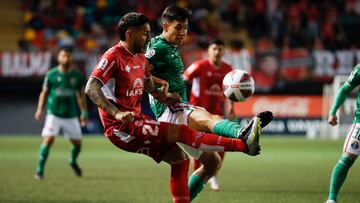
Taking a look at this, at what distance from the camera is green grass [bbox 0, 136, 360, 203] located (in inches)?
393

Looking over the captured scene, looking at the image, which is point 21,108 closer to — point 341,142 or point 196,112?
point 341,142

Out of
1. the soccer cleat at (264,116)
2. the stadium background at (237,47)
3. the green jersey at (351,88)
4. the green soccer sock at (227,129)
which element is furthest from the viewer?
the stadium background at (237,47)

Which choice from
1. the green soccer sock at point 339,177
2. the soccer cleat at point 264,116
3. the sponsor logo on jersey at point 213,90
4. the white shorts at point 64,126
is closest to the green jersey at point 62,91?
the white shorts at point 64,126

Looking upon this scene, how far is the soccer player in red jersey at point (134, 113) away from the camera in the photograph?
6746 millimetres

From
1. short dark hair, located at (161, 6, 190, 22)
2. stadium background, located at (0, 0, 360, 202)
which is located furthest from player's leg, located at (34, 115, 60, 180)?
stadium background, located at (0, 0, 360, 202)

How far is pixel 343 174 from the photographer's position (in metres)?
8.42

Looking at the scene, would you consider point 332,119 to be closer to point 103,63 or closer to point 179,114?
point 179,114

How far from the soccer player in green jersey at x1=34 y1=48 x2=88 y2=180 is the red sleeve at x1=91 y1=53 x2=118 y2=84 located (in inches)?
265

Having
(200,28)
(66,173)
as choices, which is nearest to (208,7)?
(200,28)

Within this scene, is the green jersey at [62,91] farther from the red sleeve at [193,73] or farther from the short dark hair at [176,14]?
the short dark hair at [176,14]

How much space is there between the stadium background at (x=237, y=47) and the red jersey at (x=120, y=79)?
59.4ft

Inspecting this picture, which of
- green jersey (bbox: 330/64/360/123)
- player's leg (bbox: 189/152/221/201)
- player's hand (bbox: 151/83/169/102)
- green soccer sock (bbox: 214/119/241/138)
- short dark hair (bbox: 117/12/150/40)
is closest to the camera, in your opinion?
green soccer sock (bbox: 214/119/241/138)

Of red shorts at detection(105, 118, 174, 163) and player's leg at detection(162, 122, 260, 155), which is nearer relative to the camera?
player's leg at detection(162, 122, 260, 155)

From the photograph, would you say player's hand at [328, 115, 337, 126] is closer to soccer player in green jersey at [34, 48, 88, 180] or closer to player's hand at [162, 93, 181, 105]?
player's hand at [162, 93, 181, 105]
